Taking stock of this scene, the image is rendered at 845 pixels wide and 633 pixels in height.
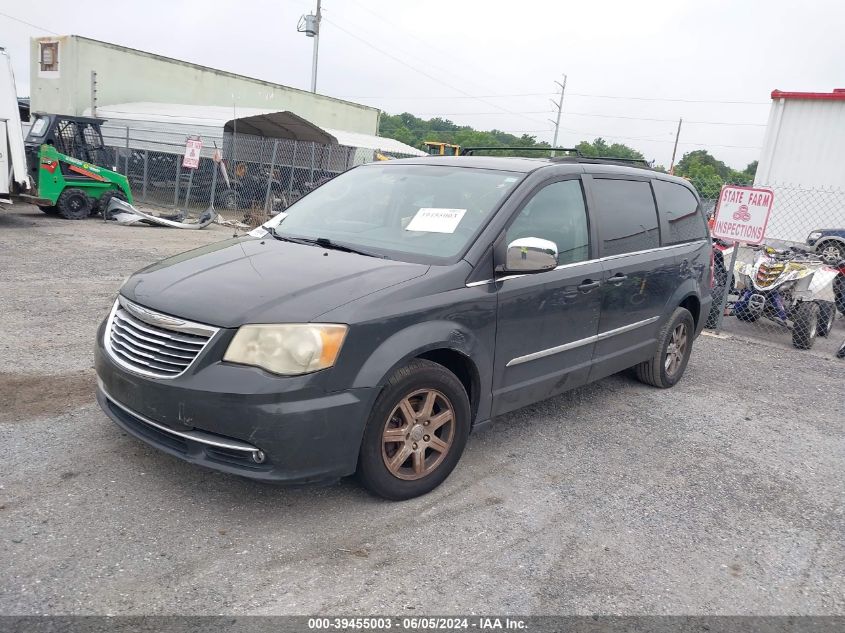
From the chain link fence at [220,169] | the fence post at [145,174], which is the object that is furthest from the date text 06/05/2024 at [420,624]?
the fence post at [145,174]

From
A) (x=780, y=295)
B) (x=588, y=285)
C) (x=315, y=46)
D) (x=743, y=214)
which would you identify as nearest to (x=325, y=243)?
(x=588, y=285)

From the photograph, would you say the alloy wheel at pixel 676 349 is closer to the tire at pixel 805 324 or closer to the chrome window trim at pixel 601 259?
the chrome window trim at pixel 601 259

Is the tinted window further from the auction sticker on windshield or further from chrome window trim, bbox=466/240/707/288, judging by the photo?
the auction sticker on windshield

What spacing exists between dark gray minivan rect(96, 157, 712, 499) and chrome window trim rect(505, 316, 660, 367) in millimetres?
14

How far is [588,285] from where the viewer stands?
14.4ft

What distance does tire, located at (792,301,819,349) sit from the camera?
25.9 feet

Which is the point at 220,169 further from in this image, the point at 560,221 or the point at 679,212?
the point at 560,221

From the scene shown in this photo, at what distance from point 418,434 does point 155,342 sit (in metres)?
1.34

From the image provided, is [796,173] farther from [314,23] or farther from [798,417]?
[314,23]

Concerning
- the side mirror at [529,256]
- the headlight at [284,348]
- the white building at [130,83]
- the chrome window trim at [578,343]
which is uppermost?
the white building at [130,83]

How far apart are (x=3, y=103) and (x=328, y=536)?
13.5 metres

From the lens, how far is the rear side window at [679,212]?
5441 mm

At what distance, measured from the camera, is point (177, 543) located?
9.75 feet

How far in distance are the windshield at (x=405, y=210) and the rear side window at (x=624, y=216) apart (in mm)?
849
